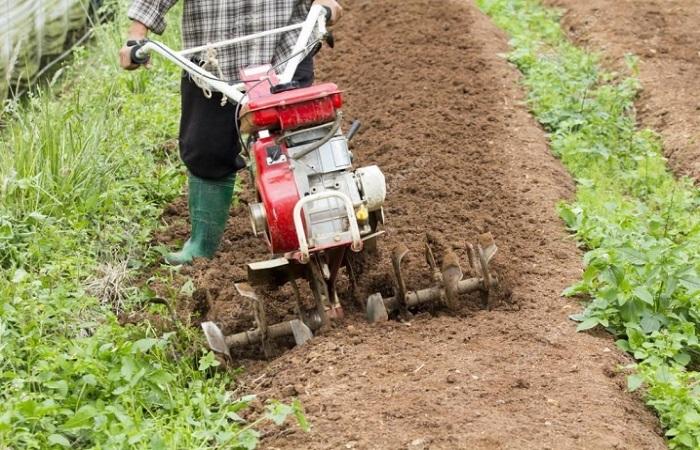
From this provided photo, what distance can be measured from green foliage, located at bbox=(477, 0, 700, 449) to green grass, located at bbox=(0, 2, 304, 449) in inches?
55.9

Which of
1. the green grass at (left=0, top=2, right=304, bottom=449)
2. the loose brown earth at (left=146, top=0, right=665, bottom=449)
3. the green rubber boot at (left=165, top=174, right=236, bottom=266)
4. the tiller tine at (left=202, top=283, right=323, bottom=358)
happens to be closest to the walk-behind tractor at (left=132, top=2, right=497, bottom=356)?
the tiller tine at (left=202, top=283, right=323, bottom=358)

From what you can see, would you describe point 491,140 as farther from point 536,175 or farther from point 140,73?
point 140,73

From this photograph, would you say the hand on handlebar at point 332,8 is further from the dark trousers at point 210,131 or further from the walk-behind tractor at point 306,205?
the walk-behind tractor at point 306,205

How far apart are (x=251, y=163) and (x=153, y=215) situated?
1507 mm

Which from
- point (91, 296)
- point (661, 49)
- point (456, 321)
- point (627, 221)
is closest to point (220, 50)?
point (91, 296)

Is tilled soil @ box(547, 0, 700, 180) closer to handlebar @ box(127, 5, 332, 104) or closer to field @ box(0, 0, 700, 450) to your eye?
field @ box(0, 0, 700, 450)

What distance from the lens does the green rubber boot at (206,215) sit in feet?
19.0

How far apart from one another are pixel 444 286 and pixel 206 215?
57.9 inches

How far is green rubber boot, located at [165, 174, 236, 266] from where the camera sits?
227 inches

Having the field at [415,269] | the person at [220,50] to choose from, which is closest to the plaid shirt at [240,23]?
the person at [220,50]

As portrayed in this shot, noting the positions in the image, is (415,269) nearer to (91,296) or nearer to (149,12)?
(91,296)

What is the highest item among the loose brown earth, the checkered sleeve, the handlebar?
the checkered sleeve

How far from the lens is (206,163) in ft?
18.6

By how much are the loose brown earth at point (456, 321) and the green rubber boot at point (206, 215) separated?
10 cm
